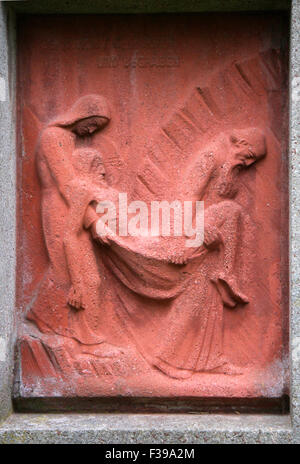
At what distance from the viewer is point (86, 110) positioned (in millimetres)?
4742

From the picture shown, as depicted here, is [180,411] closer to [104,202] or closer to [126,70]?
[104,202]

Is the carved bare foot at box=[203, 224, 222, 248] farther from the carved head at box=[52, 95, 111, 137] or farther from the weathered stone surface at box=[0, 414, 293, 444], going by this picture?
the weathered stone surface at box=[0, 414, 293, 444]

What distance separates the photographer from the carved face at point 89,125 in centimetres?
476

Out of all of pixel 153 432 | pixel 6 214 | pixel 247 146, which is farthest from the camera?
pixel 247 146

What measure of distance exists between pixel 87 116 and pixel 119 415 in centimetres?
214

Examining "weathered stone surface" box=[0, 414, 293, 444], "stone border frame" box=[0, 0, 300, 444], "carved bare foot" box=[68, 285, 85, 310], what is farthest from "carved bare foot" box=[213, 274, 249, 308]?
"carved bare foot" box=[68, 285, 85, 310]

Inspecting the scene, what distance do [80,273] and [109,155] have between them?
2.93 ft

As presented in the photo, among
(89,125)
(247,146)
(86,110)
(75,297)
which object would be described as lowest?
(75,297)

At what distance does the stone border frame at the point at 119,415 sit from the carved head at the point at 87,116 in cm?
40

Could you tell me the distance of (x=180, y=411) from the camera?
4.65 meters

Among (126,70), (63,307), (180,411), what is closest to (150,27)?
(126,70)

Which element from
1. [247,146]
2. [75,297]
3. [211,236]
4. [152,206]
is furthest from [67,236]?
[247,146]

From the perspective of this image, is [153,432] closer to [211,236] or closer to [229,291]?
[229,291]

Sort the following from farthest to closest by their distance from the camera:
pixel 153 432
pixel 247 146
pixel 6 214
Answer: pixel 247 146 < pixel 6 214 < pixel 153 432
